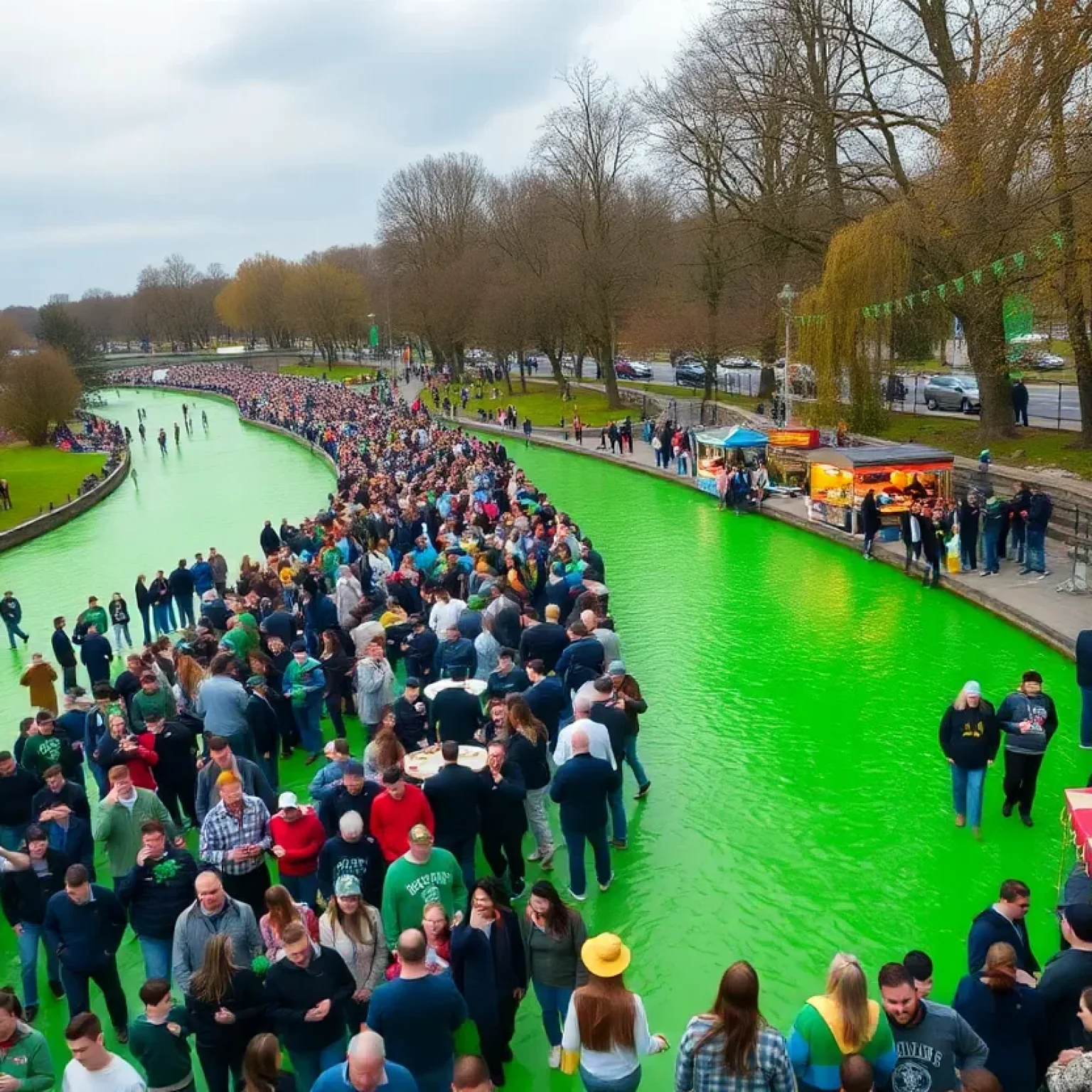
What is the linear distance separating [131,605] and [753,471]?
44.0 ft

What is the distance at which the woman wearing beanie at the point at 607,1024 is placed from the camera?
3809 mm

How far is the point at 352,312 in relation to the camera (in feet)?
286

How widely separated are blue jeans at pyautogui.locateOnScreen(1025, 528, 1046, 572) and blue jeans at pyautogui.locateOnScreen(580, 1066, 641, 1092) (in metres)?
12.5

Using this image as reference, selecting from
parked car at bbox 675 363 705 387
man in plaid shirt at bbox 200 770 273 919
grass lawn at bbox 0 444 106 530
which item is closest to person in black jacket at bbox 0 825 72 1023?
man in plaid shirt at bbox 200 770 273 919

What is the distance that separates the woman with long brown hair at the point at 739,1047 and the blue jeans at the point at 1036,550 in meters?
12.5

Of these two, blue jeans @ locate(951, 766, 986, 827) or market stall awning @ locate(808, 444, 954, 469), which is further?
market stall awning @ locate(808, 444, 954, 469)

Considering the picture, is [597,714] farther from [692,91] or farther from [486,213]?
[486,213]

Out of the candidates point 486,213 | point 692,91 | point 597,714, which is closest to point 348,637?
point 597,714

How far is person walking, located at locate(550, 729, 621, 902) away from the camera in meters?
6.08

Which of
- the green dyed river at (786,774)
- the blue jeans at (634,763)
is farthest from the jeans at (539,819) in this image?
the blue jeans at (634,763)

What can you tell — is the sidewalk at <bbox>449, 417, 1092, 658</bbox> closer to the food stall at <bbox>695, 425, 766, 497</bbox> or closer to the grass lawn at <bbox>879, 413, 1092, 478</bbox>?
the food stall at <bbox>695, 425, 766, 497</bbox>

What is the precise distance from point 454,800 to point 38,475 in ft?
120

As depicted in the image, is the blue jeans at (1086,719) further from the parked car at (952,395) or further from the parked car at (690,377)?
the parked car at (690,377)

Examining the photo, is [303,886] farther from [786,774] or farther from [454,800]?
[786,774]
